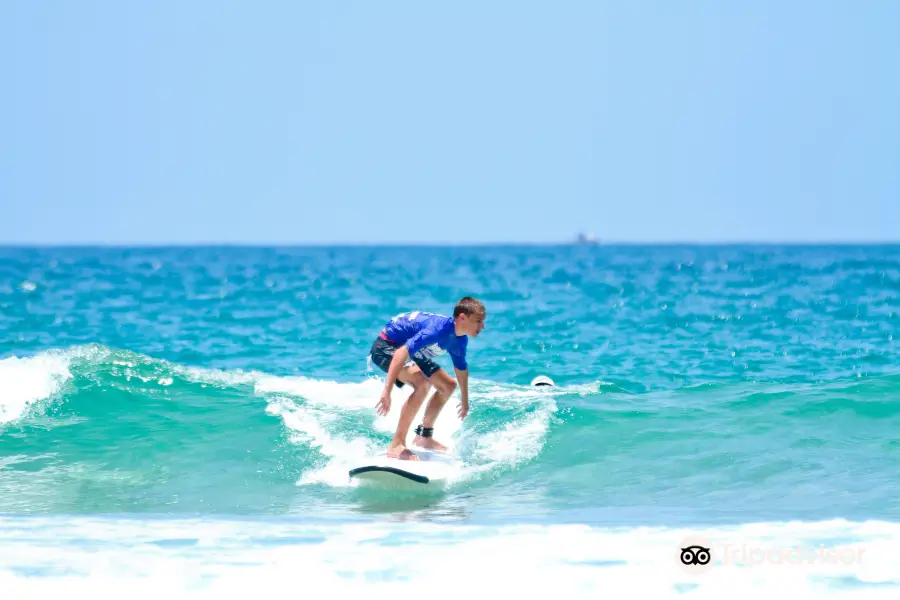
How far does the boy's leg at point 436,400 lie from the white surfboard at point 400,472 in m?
0.39

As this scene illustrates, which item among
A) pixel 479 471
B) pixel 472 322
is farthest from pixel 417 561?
pixel 479 471

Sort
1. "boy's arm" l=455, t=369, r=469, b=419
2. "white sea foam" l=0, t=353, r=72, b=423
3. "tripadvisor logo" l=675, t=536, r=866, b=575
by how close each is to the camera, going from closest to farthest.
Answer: "tripadvisor logo" l=675, t=536, r=866, b=575 < "boy's arm" l=455, t=369, r=469, b=419 < "white sea foam" l=0, t=353, r=72, b=423

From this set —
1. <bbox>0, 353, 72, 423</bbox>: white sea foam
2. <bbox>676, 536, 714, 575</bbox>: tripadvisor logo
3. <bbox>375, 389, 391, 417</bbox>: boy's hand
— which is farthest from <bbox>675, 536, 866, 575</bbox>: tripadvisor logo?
<bbox>0, 353, 72, 423</bbox>: white sea foam

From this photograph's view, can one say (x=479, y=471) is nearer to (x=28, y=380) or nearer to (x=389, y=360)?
(x=389, y=360)

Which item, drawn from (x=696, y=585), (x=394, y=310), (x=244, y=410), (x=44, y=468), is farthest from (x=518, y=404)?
(x=394, y=310)

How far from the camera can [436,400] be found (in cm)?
995

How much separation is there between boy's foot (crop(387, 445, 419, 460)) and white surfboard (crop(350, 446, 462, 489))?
2.3 inches

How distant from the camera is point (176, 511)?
359 inches

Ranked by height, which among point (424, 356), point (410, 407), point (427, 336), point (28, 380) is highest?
point (427, 336)

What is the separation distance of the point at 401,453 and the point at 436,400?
0.65 metres

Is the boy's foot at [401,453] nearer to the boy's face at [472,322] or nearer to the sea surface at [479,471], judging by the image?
the sea surface at [479,471]

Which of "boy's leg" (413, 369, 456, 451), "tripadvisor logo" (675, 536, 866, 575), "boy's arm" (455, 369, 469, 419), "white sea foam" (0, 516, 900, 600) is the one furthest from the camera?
"boy's leg" (413, 369, 456, 451)

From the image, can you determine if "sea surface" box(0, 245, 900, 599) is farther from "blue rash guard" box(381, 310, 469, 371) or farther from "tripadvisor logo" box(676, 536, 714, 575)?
"blue rash guard" box(381, 310, 469, 371)

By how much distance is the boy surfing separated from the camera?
9180 mm
